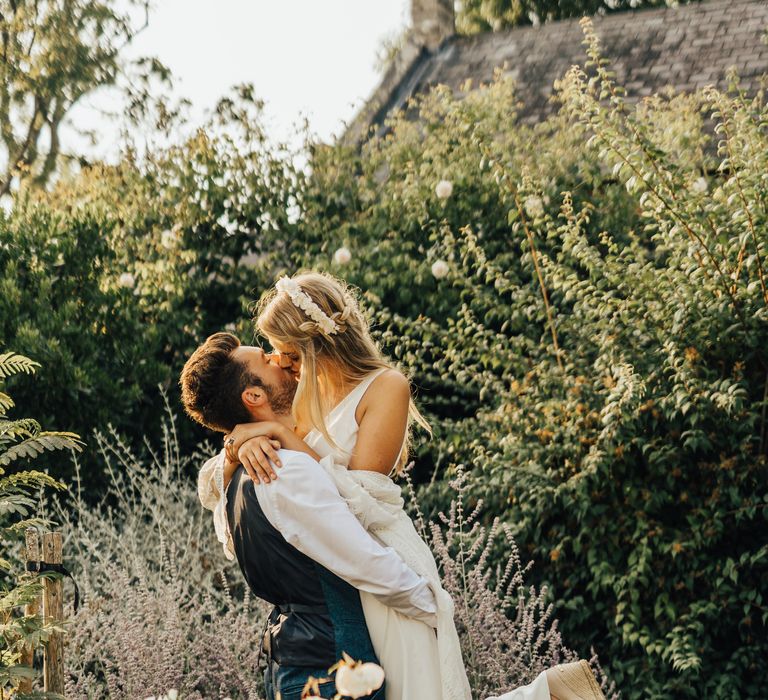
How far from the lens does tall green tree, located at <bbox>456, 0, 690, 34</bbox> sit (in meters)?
24.2

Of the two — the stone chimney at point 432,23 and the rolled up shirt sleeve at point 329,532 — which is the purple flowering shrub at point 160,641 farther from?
the stone chimney at point 432,23

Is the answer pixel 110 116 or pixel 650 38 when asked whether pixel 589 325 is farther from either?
pixel 110 116

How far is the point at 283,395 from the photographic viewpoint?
115 inches

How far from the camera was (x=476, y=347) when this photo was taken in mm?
6297

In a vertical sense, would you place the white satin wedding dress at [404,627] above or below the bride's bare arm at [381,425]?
below

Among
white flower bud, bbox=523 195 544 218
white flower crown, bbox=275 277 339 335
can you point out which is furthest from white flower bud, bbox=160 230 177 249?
white flower crown, bbox=275 277 339 335

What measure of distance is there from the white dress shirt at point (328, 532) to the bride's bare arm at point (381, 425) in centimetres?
24

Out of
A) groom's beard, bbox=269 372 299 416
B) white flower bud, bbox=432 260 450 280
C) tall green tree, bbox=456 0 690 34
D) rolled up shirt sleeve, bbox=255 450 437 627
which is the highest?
tall green tree, bbox=456 0 690 34

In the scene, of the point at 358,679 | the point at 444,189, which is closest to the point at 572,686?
the point at 358,679

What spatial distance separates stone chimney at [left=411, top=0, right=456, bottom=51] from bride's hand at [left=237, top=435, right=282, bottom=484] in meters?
12.0

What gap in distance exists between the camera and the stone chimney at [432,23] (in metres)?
13.7

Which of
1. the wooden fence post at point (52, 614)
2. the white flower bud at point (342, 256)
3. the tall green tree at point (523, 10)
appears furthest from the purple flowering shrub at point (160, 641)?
the tall green tree at point (523, 10)

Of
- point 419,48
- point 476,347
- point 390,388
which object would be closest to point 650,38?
point 419,48

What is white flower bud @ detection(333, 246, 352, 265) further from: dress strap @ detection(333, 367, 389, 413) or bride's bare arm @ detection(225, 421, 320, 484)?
bride's bare arm @ detection(225, 421, 320, 484)
